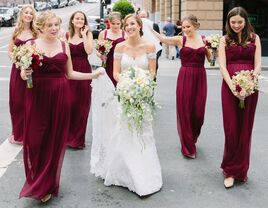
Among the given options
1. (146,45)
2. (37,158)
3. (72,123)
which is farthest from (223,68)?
(72,123)

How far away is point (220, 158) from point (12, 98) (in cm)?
338

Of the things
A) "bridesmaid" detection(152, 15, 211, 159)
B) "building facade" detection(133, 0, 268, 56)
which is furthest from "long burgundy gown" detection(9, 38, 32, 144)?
"building facade" detection(133, 0, 268, 56)

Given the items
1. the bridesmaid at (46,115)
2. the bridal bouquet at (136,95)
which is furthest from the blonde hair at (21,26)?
the bridal bouquet at (136,95)

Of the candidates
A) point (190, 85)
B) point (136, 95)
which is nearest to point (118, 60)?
point (136, 95)

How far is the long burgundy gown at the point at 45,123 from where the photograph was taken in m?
5.57

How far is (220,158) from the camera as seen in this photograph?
24.6ft

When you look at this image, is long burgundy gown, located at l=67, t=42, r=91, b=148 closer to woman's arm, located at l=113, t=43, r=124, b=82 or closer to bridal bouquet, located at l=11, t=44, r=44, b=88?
woman's arm, located at l=113, t=43, r=124, b=82

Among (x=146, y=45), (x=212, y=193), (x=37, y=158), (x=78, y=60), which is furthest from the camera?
(x=78, y=60)

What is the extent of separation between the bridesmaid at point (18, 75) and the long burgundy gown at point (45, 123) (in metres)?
2.59

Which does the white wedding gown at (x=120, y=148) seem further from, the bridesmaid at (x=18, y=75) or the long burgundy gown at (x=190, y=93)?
the bridesmaid at (x=18, y=75)

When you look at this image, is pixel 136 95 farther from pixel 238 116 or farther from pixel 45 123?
pixel 238 116

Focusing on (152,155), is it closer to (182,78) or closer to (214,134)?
(182,78)

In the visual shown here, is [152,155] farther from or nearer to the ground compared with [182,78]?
nearer to the ground

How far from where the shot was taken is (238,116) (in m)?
6.17
